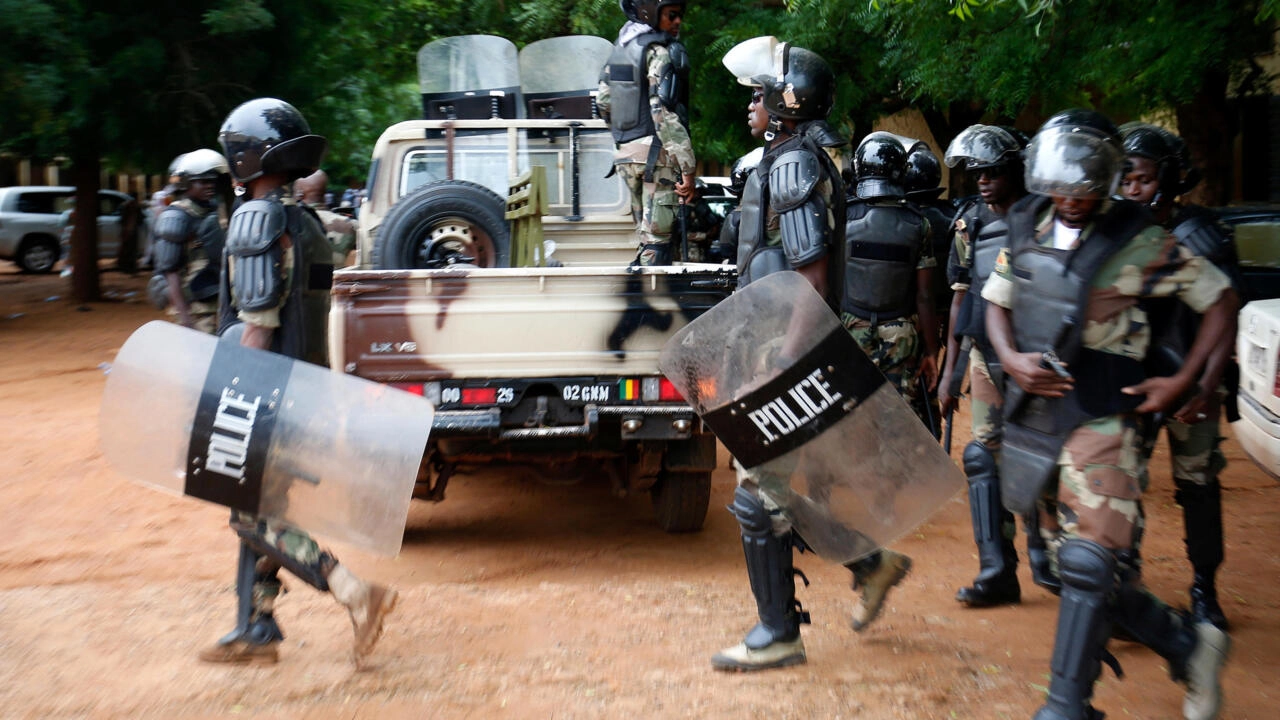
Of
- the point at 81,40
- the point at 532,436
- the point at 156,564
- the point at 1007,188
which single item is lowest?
the point at 156,564

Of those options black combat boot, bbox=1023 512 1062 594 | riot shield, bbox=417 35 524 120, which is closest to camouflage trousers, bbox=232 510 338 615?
black combat boot, bbox=1023 512 1062 594

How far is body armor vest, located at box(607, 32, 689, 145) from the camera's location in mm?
7406

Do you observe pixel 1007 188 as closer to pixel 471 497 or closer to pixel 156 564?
pixel 471 497

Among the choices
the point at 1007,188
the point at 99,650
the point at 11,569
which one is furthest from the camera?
the point at 11,569

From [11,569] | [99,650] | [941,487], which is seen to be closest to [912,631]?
[941,487]

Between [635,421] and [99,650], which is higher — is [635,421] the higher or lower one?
A: the higher one

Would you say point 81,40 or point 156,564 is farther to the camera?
point 81,40

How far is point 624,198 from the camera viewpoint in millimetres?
8305

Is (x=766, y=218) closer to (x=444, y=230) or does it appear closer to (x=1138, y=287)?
(x=1138, y=287)

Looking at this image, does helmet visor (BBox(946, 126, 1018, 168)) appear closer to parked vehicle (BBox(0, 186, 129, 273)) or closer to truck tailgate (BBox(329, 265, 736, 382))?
truck tailgate (BBox(329, 265, 736, 382))

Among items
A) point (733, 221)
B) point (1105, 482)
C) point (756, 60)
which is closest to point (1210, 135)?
point (733, 221)

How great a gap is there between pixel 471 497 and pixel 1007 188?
12.8 feet

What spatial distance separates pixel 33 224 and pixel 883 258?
2148 cm

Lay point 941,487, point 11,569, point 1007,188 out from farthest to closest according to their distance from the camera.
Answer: point 11,569, point 1007,188, point 941,487
